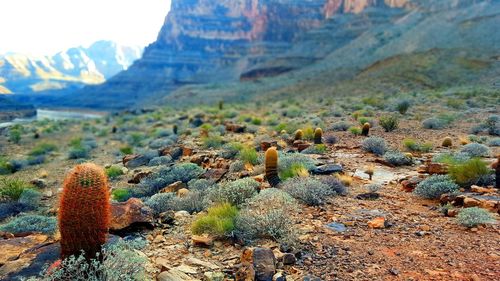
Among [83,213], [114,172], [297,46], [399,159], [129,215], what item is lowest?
[297,46]

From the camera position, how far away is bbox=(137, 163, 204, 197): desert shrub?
10.1 meters

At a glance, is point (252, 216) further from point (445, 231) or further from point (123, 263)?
point (445, 231)

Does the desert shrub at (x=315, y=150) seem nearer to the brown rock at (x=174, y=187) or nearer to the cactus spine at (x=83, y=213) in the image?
the brown rock at (x=174, y=187)

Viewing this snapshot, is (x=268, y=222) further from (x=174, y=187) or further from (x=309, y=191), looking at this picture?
(x=174, y=187)

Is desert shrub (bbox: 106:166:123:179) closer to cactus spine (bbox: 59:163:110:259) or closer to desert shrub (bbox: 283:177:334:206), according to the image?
desert shrub (bbox: 283:177:334:206)

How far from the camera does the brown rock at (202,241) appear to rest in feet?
17.4

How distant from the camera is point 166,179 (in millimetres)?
10352

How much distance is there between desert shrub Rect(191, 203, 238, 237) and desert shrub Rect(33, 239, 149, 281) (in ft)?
3.99

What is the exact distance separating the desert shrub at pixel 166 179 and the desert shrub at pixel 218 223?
443cm

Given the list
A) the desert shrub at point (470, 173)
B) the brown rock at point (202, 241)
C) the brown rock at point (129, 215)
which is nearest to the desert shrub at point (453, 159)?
the desert shrub at point (470, 173)

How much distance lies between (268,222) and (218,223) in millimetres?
704

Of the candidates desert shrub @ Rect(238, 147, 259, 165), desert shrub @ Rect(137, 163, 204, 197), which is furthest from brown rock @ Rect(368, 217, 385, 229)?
desert shrub @ Rect(137, 163, 204, 197)

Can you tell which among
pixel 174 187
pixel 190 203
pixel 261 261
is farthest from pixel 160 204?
pixel 261 261

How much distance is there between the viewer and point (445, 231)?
5.54 meters
